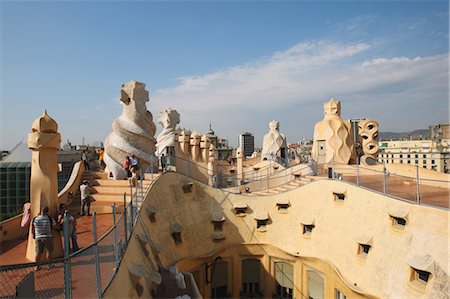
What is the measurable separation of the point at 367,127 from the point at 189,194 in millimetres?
12387

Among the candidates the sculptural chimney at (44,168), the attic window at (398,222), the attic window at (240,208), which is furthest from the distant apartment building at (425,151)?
the sculptural chimney at (44,168)

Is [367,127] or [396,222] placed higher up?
[367,127]

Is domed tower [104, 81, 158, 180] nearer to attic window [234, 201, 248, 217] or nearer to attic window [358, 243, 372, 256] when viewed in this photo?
attic window [234, 201, 248, 217]

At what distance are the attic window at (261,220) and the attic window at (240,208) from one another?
615mm

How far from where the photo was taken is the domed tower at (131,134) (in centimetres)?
1137

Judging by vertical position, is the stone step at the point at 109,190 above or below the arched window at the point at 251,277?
above

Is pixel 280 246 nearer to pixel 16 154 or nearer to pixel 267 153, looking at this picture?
pixel 267 153

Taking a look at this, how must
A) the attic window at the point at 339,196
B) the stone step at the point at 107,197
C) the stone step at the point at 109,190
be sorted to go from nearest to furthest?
the stone step at the point at 107,197 → the stone step at the point at 109,190 → the attic window at the point at 339,196

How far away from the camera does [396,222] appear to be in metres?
9.34

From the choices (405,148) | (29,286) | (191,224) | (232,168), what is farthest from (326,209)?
(405,148)

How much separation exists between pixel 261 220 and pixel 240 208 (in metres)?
1.18

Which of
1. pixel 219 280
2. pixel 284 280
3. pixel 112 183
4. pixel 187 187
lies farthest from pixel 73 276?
pixel 284 280

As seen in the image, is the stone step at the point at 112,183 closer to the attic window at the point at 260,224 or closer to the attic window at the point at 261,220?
the attic window at the point at 261,220

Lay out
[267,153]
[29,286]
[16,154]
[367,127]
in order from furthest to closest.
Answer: [267,153] → [367,127] → [16,154] → [29,286]
